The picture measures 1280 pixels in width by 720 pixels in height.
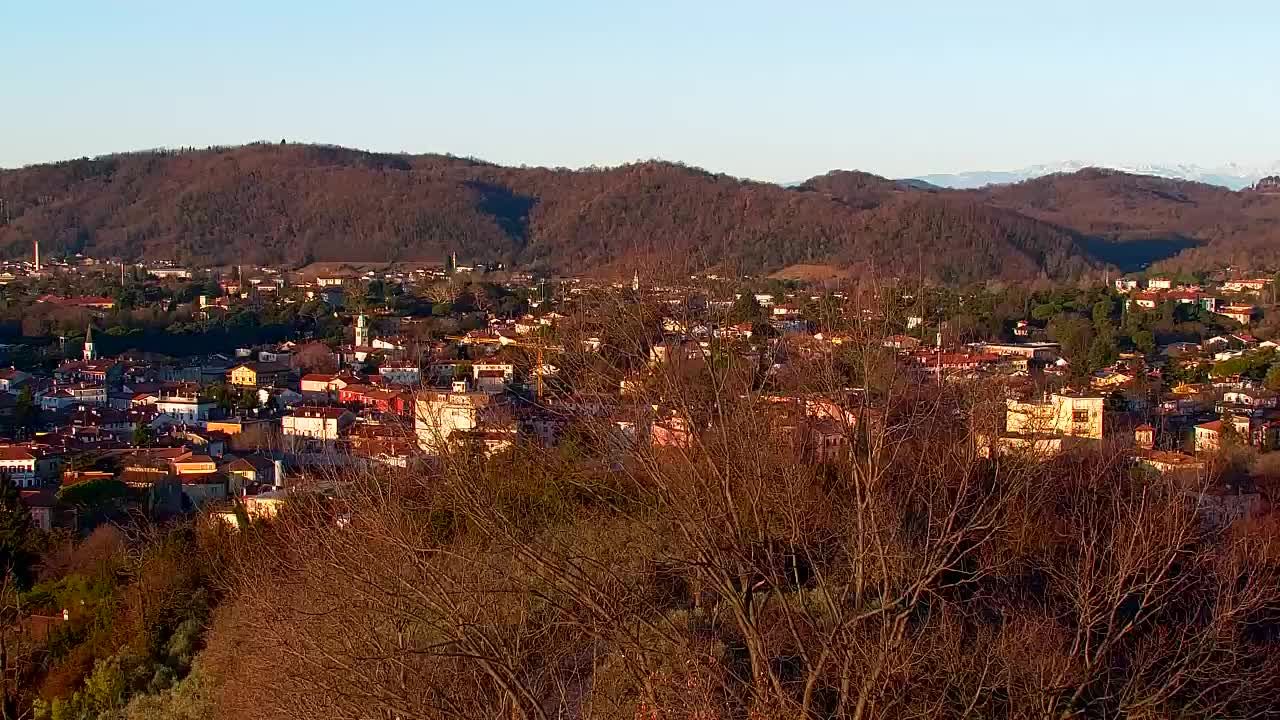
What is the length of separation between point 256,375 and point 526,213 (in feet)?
157

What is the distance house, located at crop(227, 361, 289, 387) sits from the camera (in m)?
31.9

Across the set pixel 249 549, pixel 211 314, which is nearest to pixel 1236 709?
pixel 249 549

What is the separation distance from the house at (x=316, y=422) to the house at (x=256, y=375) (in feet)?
22.2

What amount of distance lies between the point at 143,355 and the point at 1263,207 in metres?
65.5

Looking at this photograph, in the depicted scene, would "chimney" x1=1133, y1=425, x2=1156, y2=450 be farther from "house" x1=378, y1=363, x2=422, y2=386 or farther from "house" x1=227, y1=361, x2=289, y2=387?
"house" x1=227, y1=361, x2=289, y2=387

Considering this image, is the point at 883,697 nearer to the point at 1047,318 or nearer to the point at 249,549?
the point at 249,549

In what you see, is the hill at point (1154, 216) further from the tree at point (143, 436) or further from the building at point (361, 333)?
the tree at point (143, 436)

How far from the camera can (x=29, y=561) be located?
1412cm

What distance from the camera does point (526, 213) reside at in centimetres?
7925

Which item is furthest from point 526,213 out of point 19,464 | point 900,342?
point 900,342

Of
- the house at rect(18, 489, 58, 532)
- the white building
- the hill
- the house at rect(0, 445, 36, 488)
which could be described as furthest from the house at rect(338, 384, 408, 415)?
the hill

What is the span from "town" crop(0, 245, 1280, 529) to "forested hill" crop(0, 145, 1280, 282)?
6.47 metres

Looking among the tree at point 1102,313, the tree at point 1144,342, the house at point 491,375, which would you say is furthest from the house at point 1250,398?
the house at point 491,375

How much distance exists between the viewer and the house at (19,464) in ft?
65.8
